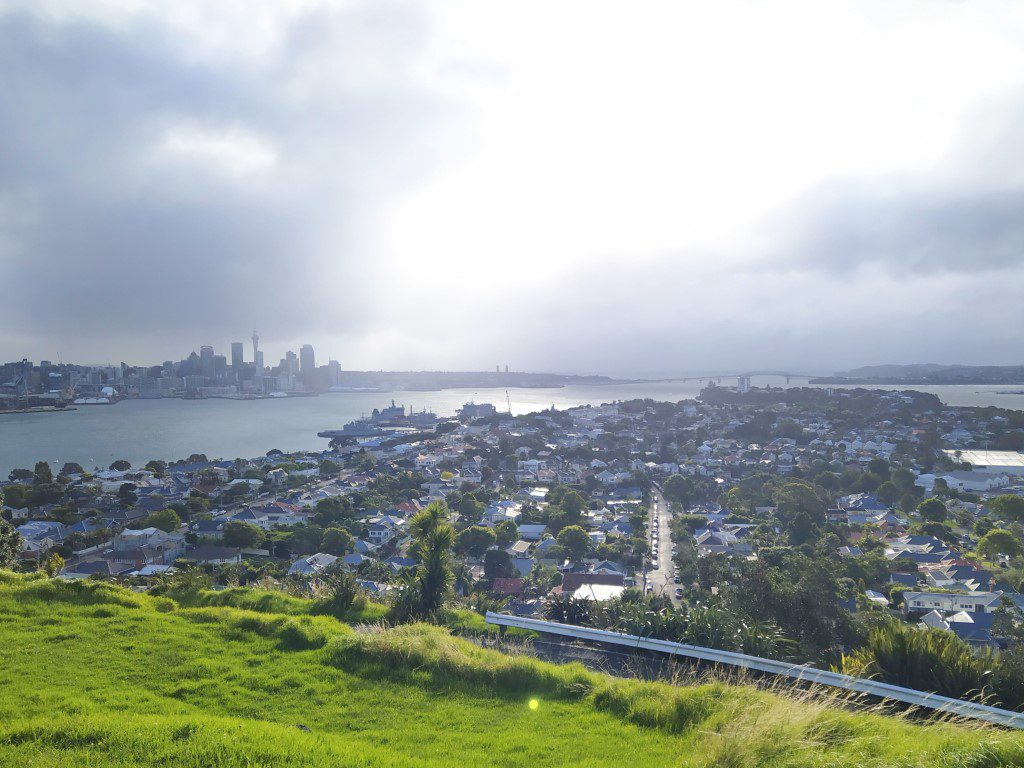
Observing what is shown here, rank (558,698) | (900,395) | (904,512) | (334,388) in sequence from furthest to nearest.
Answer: (334,388) < (900,395) < (904,512) < (558,698)

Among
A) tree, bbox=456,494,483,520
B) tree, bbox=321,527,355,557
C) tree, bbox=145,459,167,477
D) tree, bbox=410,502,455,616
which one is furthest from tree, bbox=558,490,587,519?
tree, bbox=145,459,167,477

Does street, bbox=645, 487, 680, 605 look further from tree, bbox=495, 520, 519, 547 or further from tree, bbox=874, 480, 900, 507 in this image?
tree, bbox=874, 480, 900, 507

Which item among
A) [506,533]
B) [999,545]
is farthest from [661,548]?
[999,545]

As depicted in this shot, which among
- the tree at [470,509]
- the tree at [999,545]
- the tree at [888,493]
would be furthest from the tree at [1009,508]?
the tree at [470,509]

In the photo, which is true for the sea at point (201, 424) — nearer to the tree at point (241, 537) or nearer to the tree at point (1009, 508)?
the tree at point (241, 537)

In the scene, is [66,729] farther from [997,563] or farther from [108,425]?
[108,425]

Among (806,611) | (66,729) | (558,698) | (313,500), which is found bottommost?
(313,500)

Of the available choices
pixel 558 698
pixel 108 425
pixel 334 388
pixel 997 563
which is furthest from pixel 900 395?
pixel 334 388
